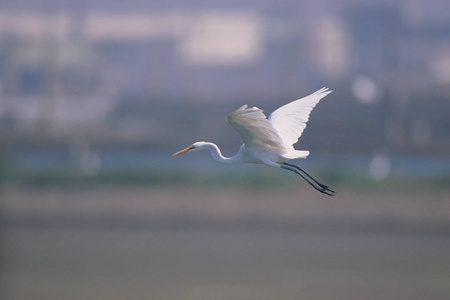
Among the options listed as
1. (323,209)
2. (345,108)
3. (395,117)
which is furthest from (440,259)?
(345,108)

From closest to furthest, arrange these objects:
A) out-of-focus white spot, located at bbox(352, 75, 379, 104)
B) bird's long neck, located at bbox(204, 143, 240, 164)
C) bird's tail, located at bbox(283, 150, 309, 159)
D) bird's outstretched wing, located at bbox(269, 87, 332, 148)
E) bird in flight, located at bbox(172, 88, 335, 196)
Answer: bird in flight, located at bbox(172, 88, 335, 196), bird's tail, located at bbox(283, 150, 309, 159), bird's long neck, located at bbox(204, 143, 240, 164), bird's outstretched wing, located at bbox(269, 87, 332, 148), out-of-focus white spot, located at bbox(352, 75, 379, 104)

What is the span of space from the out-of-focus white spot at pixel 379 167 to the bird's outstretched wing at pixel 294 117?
9.95m

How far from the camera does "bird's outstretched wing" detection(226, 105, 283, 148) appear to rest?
4.27 meters

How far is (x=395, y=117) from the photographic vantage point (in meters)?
17.4

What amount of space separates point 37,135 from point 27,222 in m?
4.91

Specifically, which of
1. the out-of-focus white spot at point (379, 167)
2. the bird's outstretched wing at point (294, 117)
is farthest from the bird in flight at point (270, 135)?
the out-of-focus white spot at point (379, 167)

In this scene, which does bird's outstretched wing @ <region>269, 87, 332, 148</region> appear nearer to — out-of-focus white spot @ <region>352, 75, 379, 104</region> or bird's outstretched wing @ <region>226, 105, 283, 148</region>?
bird's outstretched wing @ <region>226, 105, 283, 148</region>

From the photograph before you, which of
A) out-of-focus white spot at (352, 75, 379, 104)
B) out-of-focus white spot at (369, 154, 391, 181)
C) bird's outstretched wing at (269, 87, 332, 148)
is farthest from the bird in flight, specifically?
out-of-focus white spot at (352, 75, 379, 104)

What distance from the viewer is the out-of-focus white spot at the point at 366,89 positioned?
1694cm

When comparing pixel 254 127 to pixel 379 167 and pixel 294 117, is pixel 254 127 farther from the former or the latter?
pixel 379 167

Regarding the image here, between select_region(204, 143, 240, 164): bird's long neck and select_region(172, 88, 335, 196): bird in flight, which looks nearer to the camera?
select_region(172, 88, 335, 196): bird in flight

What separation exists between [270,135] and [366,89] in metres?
12.6

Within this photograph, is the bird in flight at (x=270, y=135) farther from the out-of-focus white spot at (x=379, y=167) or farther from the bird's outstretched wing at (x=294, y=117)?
the out-of-focus white spot at (x=379, y=167)

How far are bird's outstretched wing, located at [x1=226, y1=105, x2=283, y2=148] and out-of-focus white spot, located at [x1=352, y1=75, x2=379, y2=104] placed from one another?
1246 centimetres
